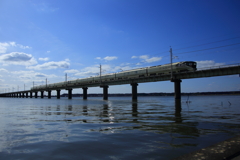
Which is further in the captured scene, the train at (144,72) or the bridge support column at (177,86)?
the bridge support column at (177,86)

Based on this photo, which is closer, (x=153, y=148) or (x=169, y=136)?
(x=153, y=148)

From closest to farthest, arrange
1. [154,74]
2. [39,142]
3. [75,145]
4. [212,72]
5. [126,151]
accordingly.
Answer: [126,151] → [75,145] → [39,142] → [212,72] → [154,74]

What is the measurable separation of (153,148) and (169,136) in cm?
226

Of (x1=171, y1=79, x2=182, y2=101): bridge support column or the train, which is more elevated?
the train

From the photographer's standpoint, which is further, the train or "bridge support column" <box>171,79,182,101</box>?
"bridge support column" <box>171,79,182,101</box>

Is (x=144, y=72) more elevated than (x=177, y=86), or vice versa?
(x=144, y=72)

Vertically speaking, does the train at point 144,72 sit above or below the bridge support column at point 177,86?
above

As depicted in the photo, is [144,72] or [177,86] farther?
[144,72]

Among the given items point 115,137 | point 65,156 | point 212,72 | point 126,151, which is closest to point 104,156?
point 126,151

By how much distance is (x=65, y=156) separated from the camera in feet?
19.3

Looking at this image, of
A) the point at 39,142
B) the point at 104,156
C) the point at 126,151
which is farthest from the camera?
the point at 39,142

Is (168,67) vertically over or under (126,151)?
over

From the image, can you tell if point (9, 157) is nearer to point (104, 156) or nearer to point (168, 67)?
point (104, 156)

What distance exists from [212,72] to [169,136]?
53587 millimetres
